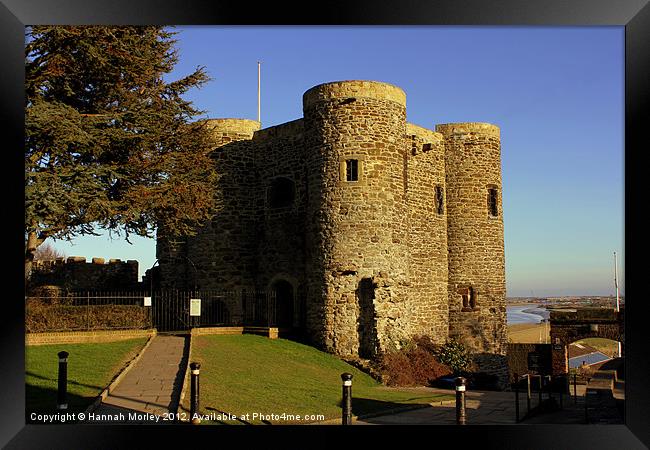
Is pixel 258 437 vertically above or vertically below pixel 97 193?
below

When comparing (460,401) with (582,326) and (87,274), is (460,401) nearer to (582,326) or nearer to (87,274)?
(582,326)

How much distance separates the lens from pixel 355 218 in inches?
973

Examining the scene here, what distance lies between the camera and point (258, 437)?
437 inches

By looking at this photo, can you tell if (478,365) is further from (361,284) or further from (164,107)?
(164,107)

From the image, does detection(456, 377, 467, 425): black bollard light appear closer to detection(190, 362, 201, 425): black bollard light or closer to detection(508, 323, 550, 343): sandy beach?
detection(190, 362, 201, 425): black bollard light

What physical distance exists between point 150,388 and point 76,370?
112 inches

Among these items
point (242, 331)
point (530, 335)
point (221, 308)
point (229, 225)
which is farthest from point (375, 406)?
point (530, 335)

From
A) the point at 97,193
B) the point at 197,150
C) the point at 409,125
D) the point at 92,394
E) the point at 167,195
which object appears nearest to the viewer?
the point at 92,394

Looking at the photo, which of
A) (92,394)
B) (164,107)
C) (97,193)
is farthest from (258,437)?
(164,107)

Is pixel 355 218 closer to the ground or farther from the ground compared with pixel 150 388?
farther from the ground

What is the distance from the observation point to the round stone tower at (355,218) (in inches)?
957

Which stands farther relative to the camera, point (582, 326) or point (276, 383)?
point (582, 326)
